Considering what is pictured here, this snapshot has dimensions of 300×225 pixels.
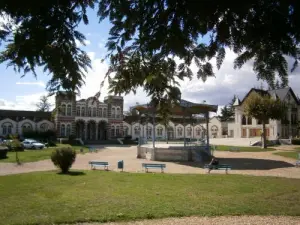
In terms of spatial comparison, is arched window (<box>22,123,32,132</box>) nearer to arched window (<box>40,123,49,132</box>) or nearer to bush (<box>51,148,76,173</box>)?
arched window (<box>40,123,49,132</box>)

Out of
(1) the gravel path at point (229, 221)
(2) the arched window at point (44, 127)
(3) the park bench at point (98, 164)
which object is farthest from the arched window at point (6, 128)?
(1) the gravel path at point (229, 221)

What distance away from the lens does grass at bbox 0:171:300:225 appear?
29.1ft

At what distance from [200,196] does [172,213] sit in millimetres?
2666

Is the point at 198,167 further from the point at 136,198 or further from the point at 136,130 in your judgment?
the point at 136,130

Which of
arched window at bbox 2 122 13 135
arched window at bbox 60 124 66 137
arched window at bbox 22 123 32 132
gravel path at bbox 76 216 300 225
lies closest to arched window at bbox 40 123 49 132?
arched window at bbox 22 123 32 132

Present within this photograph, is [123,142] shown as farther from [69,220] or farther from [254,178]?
[69,220]

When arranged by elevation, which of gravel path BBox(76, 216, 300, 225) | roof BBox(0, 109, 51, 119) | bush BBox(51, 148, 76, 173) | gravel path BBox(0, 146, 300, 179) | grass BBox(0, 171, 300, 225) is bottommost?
gravel path BBox(0, 146, 300, 179)

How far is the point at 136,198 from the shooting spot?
1084 centimetres

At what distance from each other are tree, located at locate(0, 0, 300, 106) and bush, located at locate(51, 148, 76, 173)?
15.6 m

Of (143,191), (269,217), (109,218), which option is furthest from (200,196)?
(109,218)

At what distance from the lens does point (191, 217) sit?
8.73 meters

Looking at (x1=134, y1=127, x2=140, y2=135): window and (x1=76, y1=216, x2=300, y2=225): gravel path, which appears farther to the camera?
(x1=134, y1=127, x2=140, y2=135): window

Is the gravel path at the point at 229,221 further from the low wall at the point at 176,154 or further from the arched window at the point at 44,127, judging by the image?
the arched window at the point at 44,127

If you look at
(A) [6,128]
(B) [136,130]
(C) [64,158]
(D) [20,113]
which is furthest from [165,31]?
(B) [136,130]
